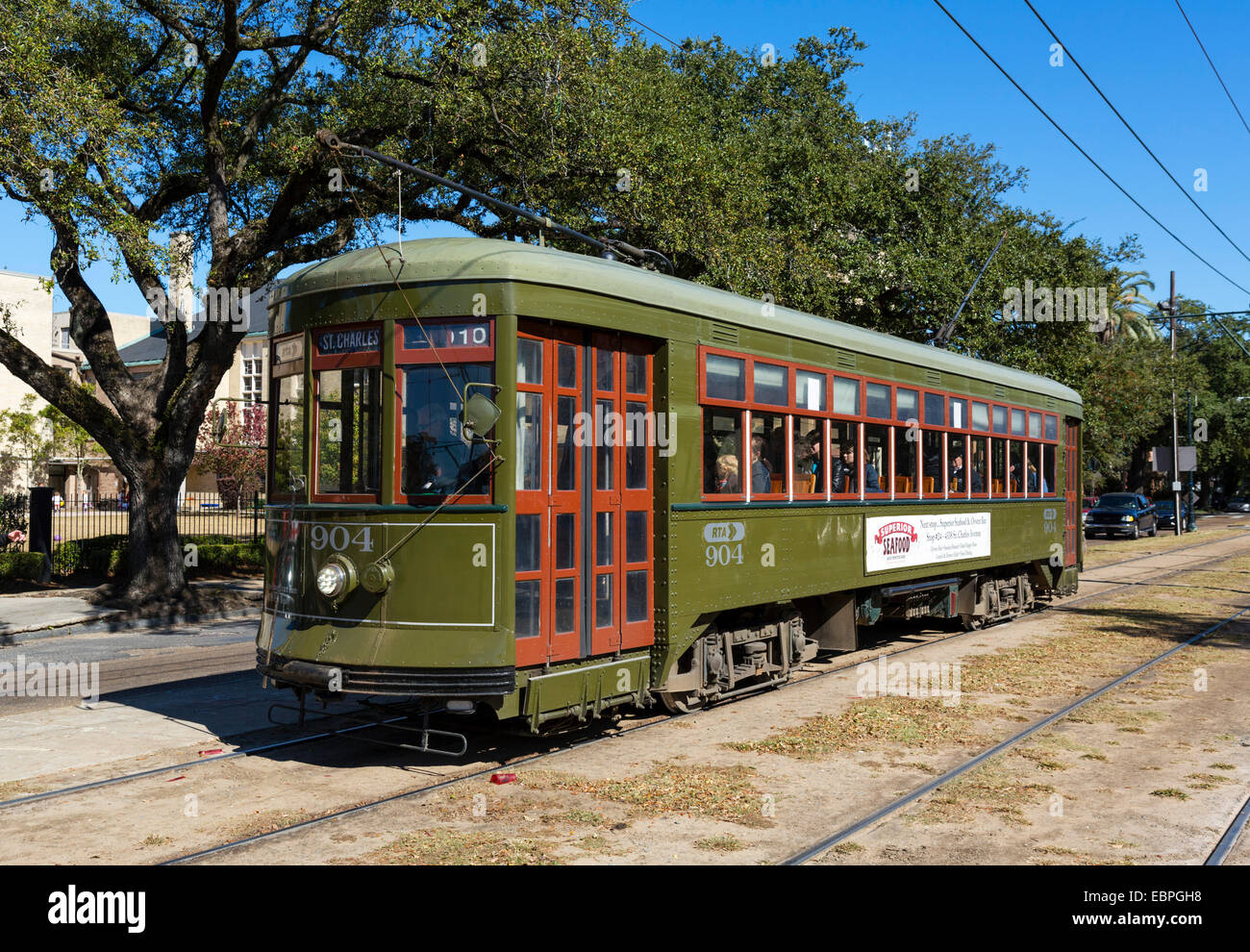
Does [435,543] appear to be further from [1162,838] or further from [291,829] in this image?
[1162,838]

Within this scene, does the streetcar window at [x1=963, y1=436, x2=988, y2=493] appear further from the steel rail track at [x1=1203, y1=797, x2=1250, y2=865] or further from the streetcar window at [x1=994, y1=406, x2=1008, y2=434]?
the steel rail track at [x1=1203, y1=797, x2=1250, y2=865]

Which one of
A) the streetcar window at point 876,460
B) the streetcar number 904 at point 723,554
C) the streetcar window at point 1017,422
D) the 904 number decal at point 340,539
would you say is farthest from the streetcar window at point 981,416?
the 904 number decal at point 340,539

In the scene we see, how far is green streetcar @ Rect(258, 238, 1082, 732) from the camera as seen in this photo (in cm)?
750

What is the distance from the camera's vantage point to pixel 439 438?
7633mm

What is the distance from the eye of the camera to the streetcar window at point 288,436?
27.1ft

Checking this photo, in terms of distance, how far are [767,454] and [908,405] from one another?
3271mm

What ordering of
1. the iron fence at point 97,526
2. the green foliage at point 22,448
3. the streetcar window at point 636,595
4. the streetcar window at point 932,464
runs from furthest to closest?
the green foliage at point 22,448 < the iron fence at point 97,526 < the streetcar window at point 932,464 < the streetcar window at point 636,595

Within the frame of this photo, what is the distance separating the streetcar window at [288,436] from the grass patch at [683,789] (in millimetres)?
2985

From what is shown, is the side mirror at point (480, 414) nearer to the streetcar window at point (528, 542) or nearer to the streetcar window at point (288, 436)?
the streetcar window at point (528, 542)

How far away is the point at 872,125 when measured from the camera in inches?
1471

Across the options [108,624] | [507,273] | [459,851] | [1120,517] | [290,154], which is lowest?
[459,851]

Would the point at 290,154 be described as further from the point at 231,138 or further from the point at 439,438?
the point at 439,438

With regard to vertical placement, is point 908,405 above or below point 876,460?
above

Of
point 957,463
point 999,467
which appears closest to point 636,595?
point 957,463
